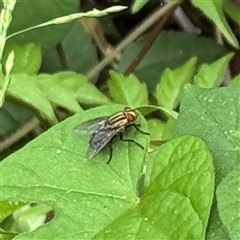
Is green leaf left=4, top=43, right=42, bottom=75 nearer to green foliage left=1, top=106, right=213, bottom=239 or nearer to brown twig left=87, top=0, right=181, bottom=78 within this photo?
brown twig left=87, top=0, right=181, bottom=78

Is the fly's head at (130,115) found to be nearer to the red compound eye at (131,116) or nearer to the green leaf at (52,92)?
the red compound eye at (131,116)

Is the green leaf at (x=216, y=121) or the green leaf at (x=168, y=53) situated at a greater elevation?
the green leaf at (x=216, y=121)

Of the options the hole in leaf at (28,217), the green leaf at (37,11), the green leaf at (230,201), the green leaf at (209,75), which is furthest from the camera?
the green leaf at (37,11)

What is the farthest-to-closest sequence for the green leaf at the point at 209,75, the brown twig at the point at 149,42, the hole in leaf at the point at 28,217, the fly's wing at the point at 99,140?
the brown twig at the point at 149,42 → the green leaf at the point at 209,75 → the hole in leaf at the point at 28,217 → the fly's wing at the point at 99,140

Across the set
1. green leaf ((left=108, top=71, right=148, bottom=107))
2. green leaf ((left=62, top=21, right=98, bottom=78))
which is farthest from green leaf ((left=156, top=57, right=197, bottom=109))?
green leaf ((left=62, top=21, right=98, bottom=78))

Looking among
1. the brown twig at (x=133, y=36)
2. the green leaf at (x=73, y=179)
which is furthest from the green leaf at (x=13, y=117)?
the green leaf at (x=73, y=179)

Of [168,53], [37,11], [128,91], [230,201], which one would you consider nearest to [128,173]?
[230,201]

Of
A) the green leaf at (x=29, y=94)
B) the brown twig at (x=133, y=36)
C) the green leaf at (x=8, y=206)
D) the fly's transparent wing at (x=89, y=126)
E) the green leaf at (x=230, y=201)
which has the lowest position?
the green leaf at (x=230, y=201)
